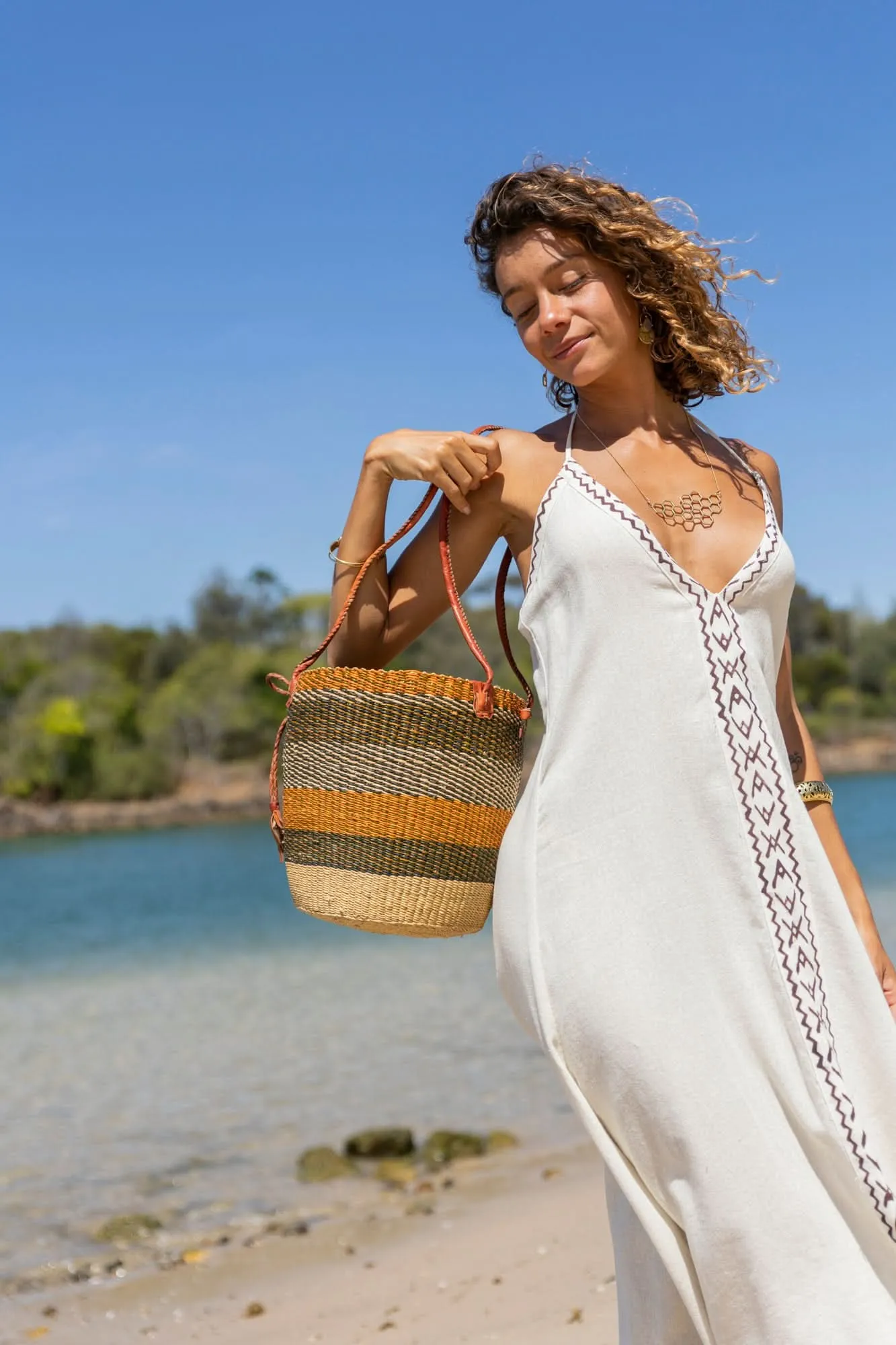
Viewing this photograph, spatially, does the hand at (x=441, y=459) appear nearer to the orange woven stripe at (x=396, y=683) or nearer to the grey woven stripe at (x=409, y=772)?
the orange woven stripe at (x=396, y=683)

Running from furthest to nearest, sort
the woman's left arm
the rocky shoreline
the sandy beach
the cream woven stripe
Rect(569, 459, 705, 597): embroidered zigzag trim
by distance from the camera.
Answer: the rocky shoreline
the sandy beach
the woman's left arm
the cream woven stripe
Rect(569, 459, 705, 597): embroidered zigzag trim

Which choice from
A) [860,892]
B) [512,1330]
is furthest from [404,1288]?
[860,892]

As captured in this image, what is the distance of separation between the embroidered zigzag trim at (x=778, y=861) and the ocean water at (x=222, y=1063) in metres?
4.15

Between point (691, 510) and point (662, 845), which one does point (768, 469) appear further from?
point (662, 845)

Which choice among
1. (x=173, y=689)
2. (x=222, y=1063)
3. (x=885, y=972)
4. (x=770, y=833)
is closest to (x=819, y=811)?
(x=885, y=972)

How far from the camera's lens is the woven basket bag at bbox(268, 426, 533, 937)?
1.99m

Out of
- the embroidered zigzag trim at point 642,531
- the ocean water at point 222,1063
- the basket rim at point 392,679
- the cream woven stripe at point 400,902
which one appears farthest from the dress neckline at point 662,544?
the ocean water at point 222,1063

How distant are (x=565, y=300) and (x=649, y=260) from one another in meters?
0.14

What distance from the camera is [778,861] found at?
1.87 meters

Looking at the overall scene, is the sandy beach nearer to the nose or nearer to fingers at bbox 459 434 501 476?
fingers at bbox 459 434 501 476

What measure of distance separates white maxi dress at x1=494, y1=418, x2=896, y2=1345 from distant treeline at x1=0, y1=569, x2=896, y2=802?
114 feet

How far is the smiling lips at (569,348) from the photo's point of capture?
2.09 m

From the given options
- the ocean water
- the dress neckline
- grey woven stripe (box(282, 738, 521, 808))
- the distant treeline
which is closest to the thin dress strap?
the dress neckline

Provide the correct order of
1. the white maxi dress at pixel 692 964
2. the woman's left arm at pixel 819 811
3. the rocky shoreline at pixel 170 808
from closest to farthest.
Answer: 1. the white maxi dress at pixel 692 964
2. the woman's left arm at pixel 819 811
3. the rocky shoreline at pixel 170 808
